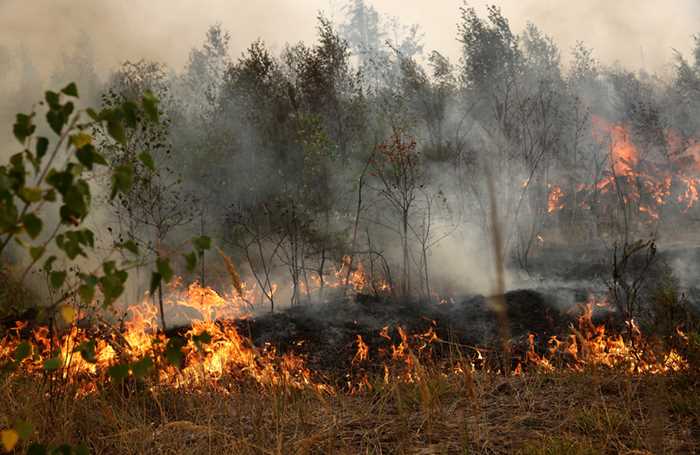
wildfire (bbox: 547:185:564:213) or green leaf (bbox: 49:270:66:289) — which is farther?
wildfire (bbox: 547:185:564:213)

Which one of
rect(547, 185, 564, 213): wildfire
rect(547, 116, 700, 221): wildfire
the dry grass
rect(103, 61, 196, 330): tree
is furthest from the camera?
rect(547, 116, 700, 221): wildfire

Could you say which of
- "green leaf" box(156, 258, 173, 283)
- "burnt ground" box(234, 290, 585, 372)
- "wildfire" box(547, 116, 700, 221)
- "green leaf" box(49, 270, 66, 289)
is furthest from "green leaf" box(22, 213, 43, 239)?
"wildfire" box(547, 116, 700, 221)

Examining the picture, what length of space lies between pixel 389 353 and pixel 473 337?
6.25 feet

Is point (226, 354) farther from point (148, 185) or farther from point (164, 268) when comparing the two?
point (164, 268)

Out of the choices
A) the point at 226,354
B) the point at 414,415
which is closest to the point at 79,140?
the point at 414,415

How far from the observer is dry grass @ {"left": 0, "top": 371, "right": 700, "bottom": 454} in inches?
122

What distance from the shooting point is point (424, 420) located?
3.36 m

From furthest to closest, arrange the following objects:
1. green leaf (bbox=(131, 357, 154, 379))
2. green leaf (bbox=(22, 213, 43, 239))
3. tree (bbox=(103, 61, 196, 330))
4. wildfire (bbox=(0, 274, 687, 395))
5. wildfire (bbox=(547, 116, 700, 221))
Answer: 1. wildfire (bbox=(547, 116, 700, 221))
2. tree (bbox=(103, 61, 196, 330))
3. wildfire (bbox=(0, 274, 687, 395))
4. green leaf (bbox=(131, 357, 154, 379))
5. green leaf (bbox=(22, 213, 43, 239))

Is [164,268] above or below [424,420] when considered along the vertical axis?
above

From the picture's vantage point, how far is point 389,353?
8.73m

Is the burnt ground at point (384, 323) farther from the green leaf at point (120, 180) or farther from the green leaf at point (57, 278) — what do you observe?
the green leaf at point (120, 180)

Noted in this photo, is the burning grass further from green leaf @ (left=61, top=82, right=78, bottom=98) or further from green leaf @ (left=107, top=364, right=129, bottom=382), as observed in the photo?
green leaf @ (left=61, top=82, right=78, bottom=98)

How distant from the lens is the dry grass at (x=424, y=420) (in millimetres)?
3090

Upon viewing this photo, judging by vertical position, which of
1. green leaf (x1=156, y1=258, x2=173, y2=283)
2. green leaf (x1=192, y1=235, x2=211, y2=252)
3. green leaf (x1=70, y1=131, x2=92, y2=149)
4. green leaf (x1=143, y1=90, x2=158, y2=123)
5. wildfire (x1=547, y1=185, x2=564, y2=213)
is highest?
wildfire (x1=547, y1=185, x2=564, y2=213)
